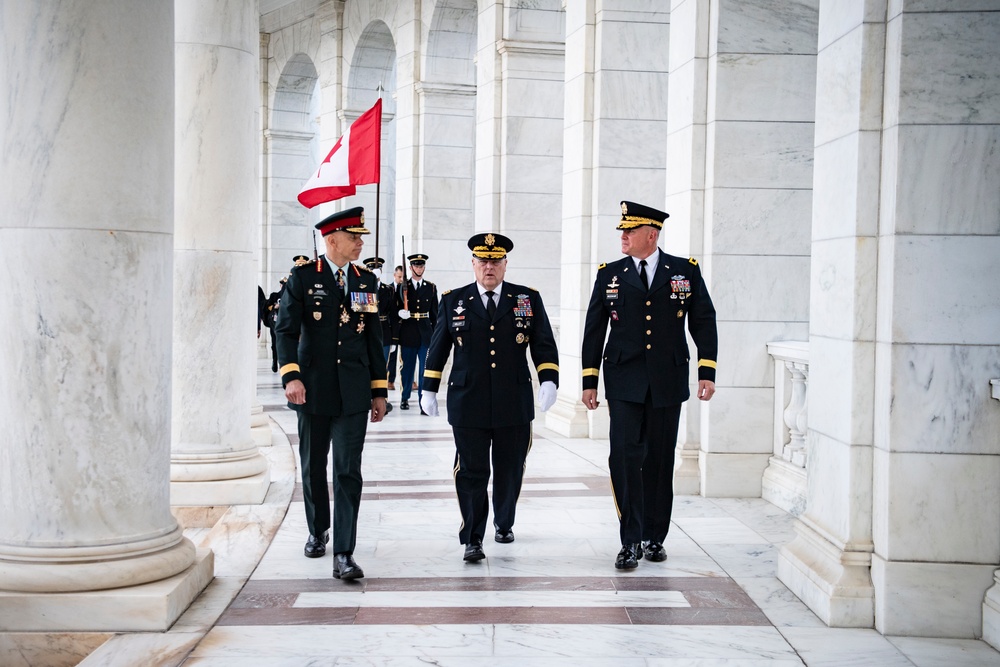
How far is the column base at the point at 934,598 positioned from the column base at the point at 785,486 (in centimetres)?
217

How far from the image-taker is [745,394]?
8.09 m

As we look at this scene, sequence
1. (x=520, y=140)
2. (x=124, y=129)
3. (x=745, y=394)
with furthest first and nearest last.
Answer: (x=520, y=140)
(x=745, y=394)
(x=124, y=129)

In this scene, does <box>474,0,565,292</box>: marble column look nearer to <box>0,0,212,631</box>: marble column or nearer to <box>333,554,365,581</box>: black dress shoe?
<box>333,554,365,581</box>: black dress shoe

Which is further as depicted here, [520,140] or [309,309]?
[520,140]

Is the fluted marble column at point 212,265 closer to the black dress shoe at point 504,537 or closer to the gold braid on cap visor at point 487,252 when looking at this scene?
the black dress shoe at point 504,537

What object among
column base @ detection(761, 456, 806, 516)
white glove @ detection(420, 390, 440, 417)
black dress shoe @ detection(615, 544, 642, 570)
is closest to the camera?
black dress shoe @ detection(615, 544, 642, 570)

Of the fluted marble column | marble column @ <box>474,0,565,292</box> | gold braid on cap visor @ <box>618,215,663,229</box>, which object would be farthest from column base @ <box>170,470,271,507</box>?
marble column @ <box>474,0,565,292</box>

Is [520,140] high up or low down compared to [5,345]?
up

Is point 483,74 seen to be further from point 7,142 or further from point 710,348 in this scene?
point 7,142

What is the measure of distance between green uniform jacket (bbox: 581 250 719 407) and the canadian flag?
1843 mm

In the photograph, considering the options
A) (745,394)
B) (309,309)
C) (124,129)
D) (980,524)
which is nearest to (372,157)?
(309,309)

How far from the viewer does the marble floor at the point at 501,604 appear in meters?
4.77

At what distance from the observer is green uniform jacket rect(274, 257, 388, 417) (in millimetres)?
5984

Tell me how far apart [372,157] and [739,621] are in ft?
13.0
